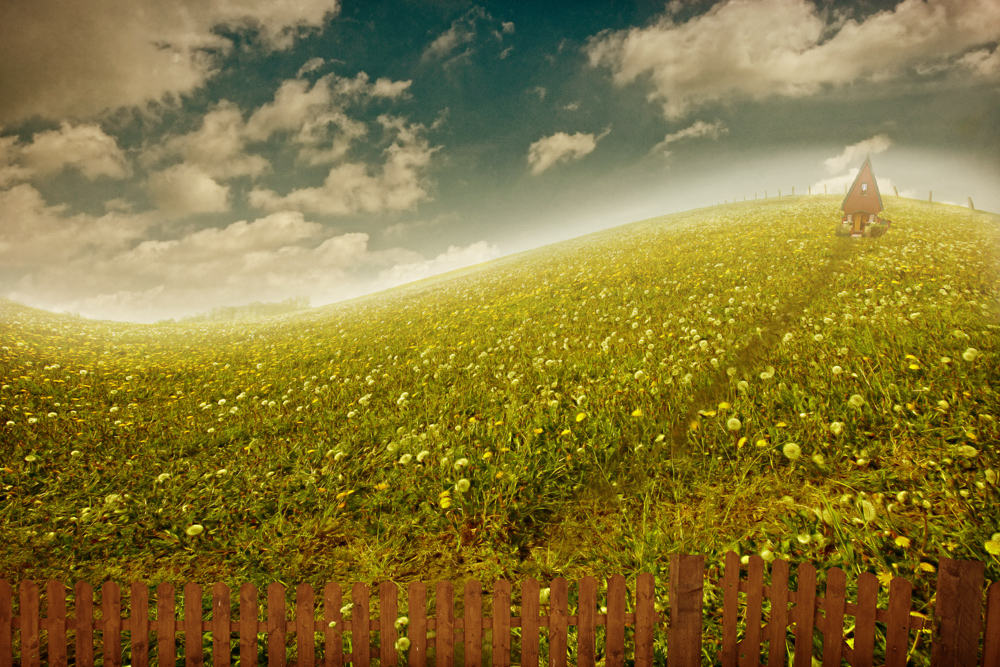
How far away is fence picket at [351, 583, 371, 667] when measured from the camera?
2.49 meters

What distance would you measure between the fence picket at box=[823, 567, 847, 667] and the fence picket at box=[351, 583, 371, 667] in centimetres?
257

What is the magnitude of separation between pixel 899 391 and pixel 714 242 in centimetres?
1268

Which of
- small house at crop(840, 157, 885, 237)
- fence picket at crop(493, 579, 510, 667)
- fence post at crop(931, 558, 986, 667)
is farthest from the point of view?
small house at crop(840, 157, 885, 237)

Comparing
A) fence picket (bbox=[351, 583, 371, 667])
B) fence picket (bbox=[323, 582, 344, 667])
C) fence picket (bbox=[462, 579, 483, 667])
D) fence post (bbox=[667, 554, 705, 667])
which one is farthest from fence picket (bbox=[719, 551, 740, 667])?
fence picket (bbox=[323, 582, 344, 667])

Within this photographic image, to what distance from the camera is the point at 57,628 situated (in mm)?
2689

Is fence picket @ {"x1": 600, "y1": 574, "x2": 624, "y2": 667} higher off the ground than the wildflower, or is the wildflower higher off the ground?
the wildflower

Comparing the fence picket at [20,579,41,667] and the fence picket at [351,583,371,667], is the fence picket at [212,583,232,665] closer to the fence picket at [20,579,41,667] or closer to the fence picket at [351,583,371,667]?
the fence picket at [351,583,371,667]

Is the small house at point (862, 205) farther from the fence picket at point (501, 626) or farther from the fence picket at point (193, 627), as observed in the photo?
the fence picket at point (193, 627)

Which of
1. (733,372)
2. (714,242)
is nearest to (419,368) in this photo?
(733,372)

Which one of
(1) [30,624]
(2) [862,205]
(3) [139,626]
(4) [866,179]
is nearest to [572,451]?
(3) [139,626]

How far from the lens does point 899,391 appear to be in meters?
4.29

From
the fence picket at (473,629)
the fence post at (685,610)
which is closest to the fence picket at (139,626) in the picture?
the fence picket at (473,629)

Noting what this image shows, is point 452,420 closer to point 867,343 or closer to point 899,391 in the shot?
point 899,391

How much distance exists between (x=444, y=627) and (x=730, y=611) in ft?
5.35
